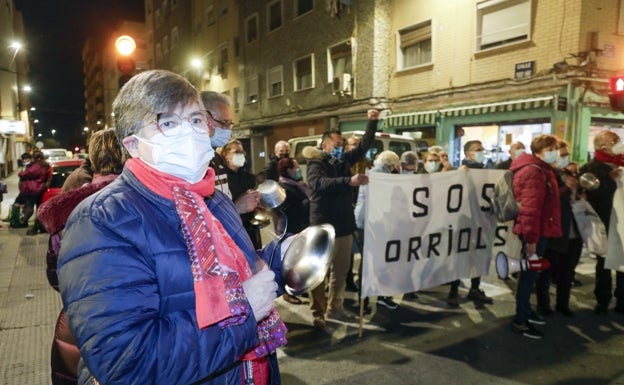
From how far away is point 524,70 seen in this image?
37.7 ft

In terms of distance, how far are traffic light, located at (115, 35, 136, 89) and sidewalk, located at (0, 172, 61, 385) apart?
3674 millimetres

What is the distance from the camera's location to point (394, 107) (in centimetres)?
1623

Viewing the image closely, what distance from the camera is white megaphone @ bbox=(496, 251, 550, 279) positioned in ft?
Result: 14.0

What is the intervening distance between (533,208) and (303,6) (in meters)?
18.7

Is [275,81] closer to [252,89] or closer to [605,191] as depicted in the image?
[252,89]

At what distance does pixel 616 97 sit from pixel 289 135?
51.4 feet

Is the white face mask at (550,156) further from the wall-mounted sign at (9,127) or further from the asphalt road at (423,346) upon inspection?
the wall-mounted sign at (9,127)

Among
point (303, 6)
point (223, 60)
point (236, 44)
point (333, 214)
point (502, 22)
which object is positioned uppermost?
point (303, 6)

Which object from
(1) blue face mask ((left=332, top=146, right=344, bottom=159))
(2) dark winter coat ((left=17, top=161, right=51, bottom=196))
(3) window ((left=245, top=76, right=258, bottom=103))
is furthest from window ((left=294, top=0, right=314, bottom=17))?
(1) blue face mask ((left=332, top=146, right=344, bottom=159))

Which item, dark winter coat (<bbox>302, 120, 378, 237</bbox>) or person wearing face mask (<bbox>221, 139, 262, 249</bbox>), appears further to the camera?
dark winter coat (<bbox>302, 120, 378, 237</bbox>)

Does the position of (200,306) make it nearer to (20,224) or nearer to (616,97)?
(616,97)

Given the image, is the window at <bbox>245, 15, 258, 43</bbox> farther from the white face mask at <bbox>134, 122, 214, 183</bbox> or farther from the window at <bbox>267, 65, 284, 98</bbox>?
the white face mask at <bbox>134, 122, 214, 183</bbox>

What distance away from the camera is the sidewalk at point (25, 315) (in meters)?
3.81

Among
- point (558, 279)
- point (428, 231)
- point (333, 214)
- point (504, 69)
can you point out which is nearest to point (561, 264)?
point (558, 279)
